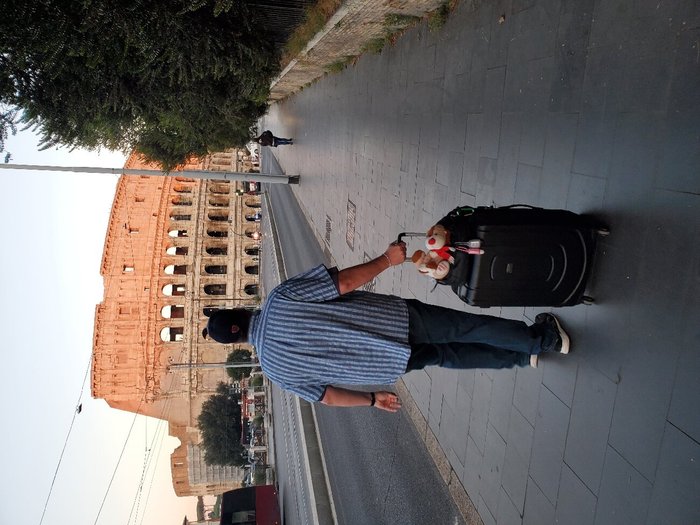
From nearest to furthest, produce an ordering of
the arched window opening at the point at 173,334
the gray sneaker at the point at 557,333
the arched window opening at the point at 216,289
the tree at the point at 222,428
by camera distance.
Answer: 1. the gray sneaker at the point at 557,333
2. the arched window opening at the point at 173,334
3. the arched window opening at the point at 216,289
4. the tree at the point at 222,428

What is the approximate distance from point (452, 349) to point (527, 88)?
245cm

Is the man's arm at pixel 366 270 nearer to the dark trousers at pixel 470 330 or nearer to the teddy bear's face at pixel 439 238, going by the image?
the teddy bear's face at pixel 439 238

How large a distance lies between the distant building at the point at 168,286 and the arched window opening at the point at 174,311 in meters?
0.06

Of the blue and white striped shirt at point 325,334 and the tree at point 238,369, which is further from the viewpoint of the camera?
the tree at point 238,369

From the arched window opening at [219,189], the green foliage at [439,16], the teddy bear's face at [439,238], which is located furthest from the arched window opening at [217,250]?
the teddy bear's face at [439,238]

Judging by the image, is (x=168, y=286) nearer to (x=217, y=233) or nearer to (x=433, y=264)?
(x=217, y=233)

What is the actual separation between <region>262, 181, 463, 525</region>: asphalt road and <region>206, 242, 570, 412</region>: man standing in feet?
8.72

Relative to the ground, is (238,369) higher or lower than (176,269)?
lower

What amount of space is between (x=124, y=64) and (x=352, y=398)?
5.31m

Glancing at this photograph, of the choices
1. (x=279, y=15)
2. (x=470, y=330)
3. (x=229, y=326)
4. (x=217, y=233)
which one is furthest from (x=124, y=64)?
(x=217, y=233)

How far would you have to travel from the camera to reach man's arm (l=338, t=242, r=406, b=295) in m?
3.68

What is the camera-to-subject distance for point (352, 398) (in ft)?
13.9

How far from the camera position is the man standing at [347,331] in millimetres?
3646

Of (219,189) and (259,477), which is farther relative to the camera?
(219,189)
